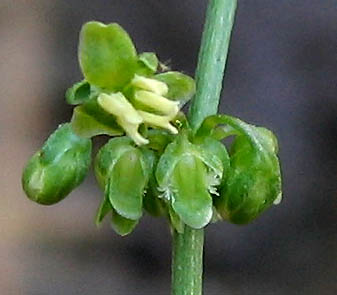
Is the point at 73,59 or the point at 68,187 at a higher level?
the point at 73,59

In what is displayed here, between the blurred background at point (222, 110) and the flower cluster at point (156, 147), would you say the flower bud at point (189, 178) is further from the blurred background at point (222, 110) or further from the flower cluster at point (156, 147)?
the blurred background at point (222, 110)

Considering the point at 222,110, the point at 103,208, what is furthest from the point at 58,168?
the point at 222,110

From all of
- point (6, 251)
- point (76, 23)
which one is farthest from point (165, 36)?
point (6, 251)

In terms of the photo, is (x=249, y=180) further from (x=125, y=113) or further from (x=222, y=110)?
(x=222, y=110)

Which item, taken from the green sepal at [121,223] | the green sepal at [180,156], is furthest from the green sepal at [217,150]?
the green sepal at [121,223]

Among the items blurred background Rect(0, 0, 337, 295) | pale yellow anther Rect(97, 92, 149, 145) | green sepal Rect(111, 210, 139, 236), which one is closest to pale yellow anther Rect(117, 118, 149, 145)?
pale yellow anther Rect(97, 92, 149, 145)

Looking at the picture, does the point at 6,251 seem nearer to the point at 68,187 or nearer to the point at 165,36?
the point at 165,36
